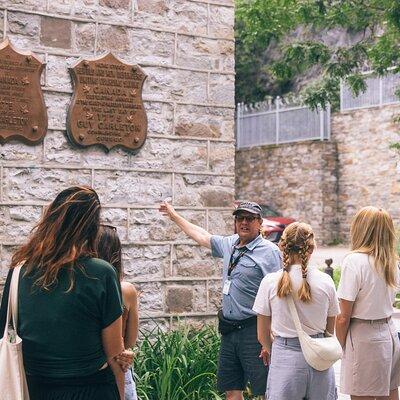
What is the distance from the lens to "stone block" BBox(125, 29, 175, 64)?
810 centimetres

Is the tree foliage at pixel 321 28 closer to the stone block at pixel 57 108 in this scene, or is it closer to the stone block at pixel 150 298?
the stone block at pixel 150 298

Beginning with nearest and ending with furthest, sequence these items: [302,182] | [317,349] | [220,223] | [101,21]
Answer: [317,349] < [101,21] < [220,223] < [302,182]

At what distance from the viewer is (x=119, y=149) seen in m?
7.98

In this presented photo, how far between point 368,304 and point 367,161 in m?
20.0

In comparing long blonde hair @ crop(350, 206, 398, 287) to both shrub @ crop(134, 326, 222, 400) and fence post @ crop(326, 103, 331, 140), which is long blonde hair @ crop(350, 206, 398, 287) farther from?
fence post @ crop(326, 103, 331, 140)

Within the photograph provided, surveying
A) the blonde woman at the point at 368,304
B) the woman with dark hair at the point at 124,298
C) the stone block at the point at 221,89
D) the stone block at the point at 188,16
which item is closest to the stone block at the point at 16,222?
the stone block at the point at 221,89

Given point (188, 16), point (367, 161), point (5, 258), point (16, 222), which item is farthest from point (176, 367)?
point (367, 161)

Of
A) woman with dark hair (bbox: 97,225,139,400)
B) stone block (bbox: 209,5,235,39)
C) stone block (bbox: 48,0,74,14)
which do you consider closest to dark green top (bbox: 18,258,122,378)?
woman with dark hair (bbox: 97,225,139,400)

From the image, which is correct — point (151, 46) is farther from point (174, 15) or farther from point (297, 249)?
point (297, 249)

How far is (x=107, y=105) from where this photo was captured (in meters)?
7.82

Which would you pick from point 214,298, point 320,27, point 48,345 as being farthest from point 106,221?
point 320,27

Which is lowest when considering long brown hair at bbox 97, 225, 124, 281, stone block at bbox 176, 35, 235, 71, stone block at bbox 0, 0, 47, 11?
long brown hair at bbox 97, 225, 124, 281

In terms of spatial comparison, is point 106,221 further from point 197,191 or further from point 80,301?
point 80,301

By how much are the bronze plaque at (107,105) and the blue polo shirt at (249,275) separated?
2046 mm
